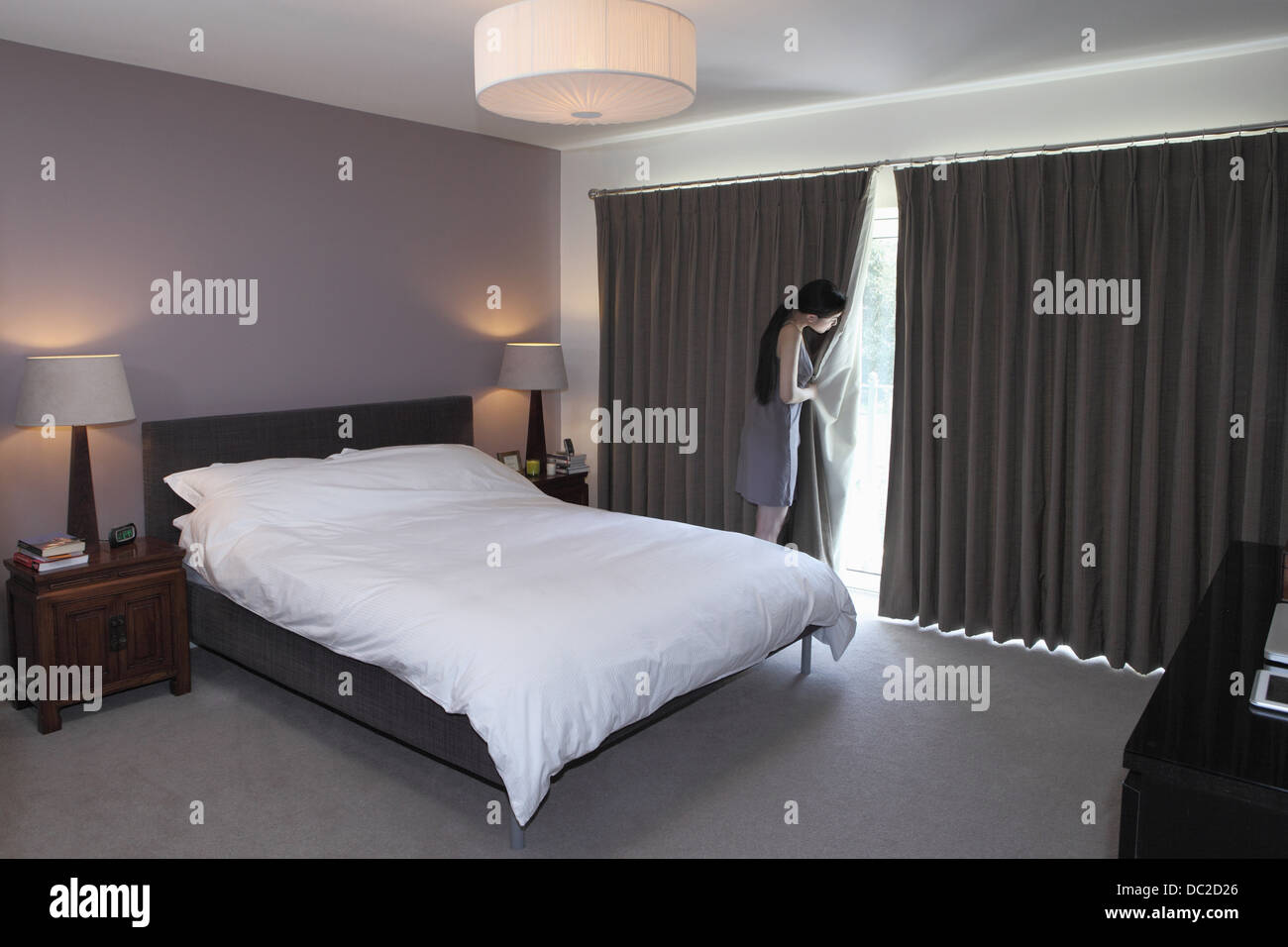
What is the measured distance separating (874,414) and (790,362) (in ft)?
2.51

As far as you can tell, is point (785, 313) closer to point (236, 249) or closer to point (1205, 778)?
point (236, 249)

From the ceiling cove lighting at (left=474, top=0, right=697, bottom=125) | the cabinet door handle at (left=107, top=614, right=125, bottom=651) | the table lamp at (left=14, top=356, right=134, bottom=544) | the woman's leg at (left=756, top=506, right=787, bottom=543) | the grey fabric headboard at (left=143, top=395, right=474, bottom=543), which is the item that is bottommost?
the cabinet door handle at (left=107, top=614, right=125, bottom=651)

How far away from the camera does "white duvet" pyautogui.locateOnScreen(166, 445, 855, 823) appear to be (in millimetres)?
2627

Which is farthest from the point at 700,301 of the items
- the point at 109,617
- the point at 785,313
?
the point at 109,617

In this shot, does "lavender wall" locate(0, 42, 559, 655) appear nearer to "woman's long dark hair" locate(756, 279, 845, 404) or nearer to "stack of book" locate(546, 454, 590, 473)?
"stack of book" locate(546, 454, 590, 473)

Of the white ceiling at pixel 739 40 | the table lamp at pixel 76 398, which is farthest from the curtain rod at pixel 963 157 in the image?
the table lamp at pixel 76 398

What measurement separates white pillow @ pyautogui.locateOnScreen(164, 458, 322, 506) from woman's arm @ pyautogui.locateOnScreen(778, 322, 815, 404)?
2.21 meters

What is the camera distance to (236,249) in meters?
4.27

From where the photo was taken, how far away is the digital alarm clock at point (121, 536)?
3.70m

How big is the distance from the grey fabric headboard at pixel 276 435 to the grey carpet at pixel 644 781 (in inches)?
32.3

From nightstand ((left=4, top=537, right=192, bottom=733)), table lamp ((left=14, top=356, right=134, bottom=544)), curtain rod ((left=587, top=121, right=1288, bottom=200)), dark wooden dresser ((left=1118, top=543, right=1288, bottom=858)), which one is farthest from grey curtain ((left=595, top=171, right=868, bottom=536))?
dark wooden dresser ((left=1118, top=543, right=1288, bottom=858))

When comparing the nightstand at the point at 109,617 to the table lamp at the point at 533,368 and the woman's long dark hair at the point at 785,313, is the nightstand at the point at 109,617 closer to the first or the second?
the table lamp at the point at 533,368
